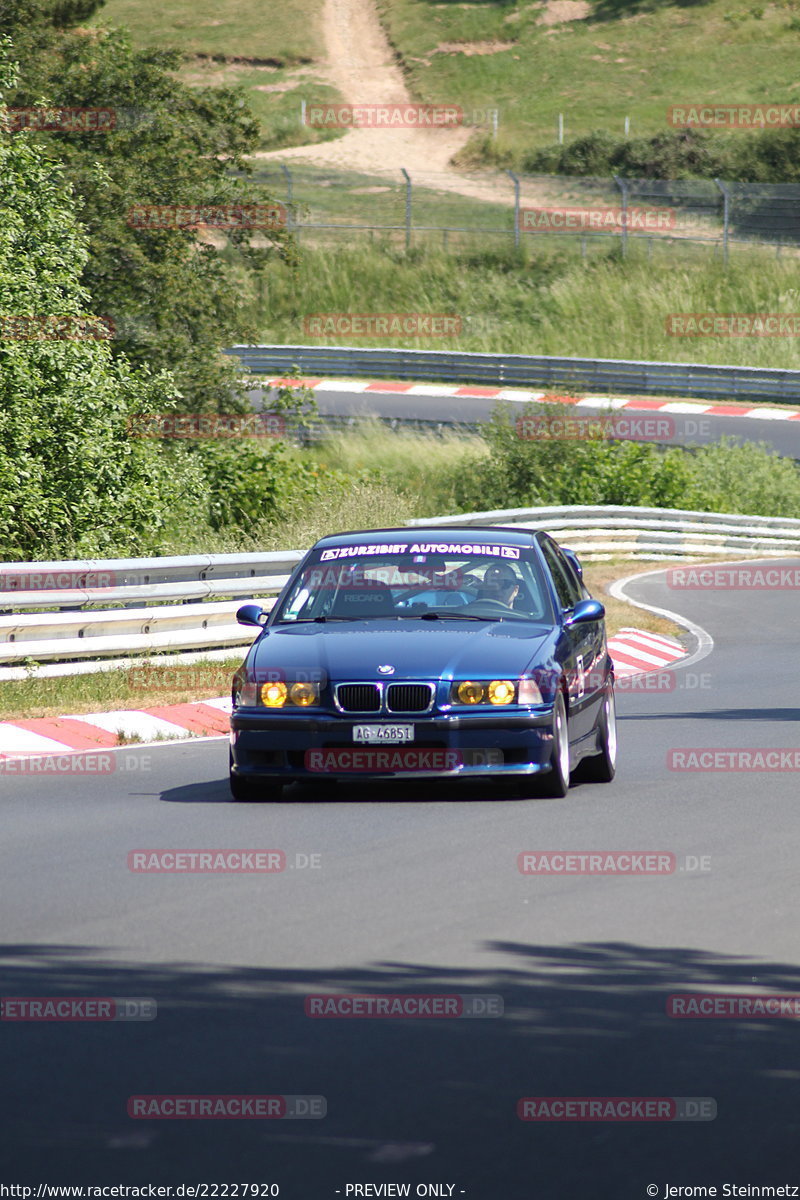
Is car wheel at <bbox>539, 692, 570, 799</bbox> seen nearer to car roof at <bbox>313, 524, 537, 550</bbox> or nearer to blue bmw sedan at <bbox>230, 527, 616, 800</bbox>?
blue bmw sedan at <bbox>230, 527, 616, 800</bbox>

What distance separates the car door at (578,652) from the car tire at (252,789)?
177 centimetres

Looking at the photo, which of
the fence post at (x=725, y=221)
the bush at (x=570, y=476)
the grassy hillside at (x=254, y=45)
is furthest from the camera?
the grassy hillside at (x=254, y=45)

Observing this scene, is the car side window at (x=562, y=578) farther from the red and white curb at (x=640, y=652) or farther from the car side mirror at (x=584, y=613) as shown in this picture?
the red and white curb at (x=640, y=652)

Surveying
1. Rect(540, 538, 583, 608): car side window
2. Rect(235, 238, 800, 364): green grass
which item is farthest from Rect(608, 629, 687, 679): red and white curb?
Rect(235, 238, 800, 364): green grass

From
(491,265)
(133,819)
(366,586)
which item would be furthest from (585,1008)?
(491,265)

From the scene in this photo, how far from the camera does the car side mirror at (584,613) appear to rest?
34.6 ft

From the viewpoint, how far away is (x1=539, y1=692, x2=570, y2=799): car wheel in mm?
9602

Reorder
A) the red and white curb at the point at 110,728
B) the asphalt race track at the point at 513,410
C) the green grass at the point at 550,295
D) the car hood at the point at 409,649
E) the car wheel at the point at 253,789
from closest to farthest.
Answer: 1. the car hood at the point at 409,649
2. the car wheel at the point at 253,789
3. the red and white curb at the point at 110,728
4. the asphalt race track at the point at 513,410
5. the green grass at the point at 550,295

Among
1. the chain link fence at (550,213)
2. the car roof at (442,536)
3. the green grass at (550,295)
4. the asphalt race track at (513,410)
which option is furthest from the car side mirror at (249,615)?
the green grass at (550,295)

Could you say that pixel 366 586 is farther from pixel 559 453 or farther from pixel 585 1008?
pixel 559 453

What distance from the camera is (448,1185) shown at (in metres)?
4.12

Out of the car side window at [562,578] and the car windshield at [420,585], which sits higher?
the car windshield at [420,585]

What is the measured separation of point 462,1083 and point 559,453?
32281mm

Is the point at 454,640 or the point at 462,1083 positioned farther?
the point at 454,640
